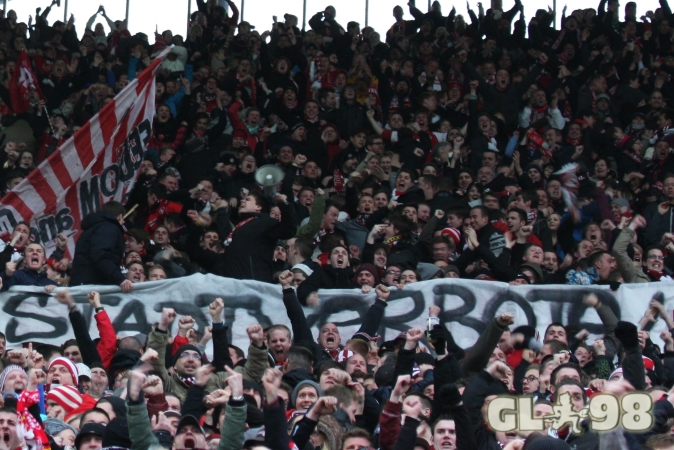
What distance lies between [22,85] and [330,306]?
7.96m

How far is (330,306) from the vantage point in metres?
11.8

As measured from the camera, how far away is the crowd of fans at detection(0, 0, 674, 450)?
843cm

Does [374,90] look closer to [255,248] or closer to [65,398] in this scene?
[255,248]

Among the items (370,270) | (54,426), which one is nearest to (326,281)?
(370,270)

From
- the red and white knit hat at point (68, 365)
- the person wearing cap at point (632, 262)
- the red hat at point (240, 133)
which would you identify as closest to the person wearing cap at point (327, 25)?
the red hat at point (240, 133)

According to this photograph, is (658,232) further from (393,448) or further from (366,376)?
(393,448)

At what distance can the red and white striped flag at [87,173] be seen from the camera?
13.3 meters

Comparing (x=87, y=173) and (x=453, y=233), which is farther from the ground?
(x=87, y=173)

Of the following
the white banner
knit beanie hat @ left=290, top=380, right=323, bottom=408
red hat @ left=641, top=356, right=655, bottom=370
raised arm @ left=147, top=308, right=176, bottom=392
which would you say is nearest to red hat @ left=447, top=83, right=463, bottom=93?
the white banner

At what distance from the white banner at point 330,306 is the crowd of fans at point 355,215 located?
0.50ft

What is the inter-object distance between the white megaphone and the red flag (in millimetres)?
4665

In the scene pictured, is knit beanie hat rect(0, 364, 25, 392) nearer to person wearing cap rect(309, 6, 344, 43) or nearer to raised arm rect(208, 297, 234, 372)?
raised arm rect(208, 297, 234, 372)

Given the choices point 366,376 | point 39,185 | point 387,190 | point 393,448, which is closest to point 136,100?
point 39,185

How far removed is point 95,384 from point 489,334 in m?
2.61
